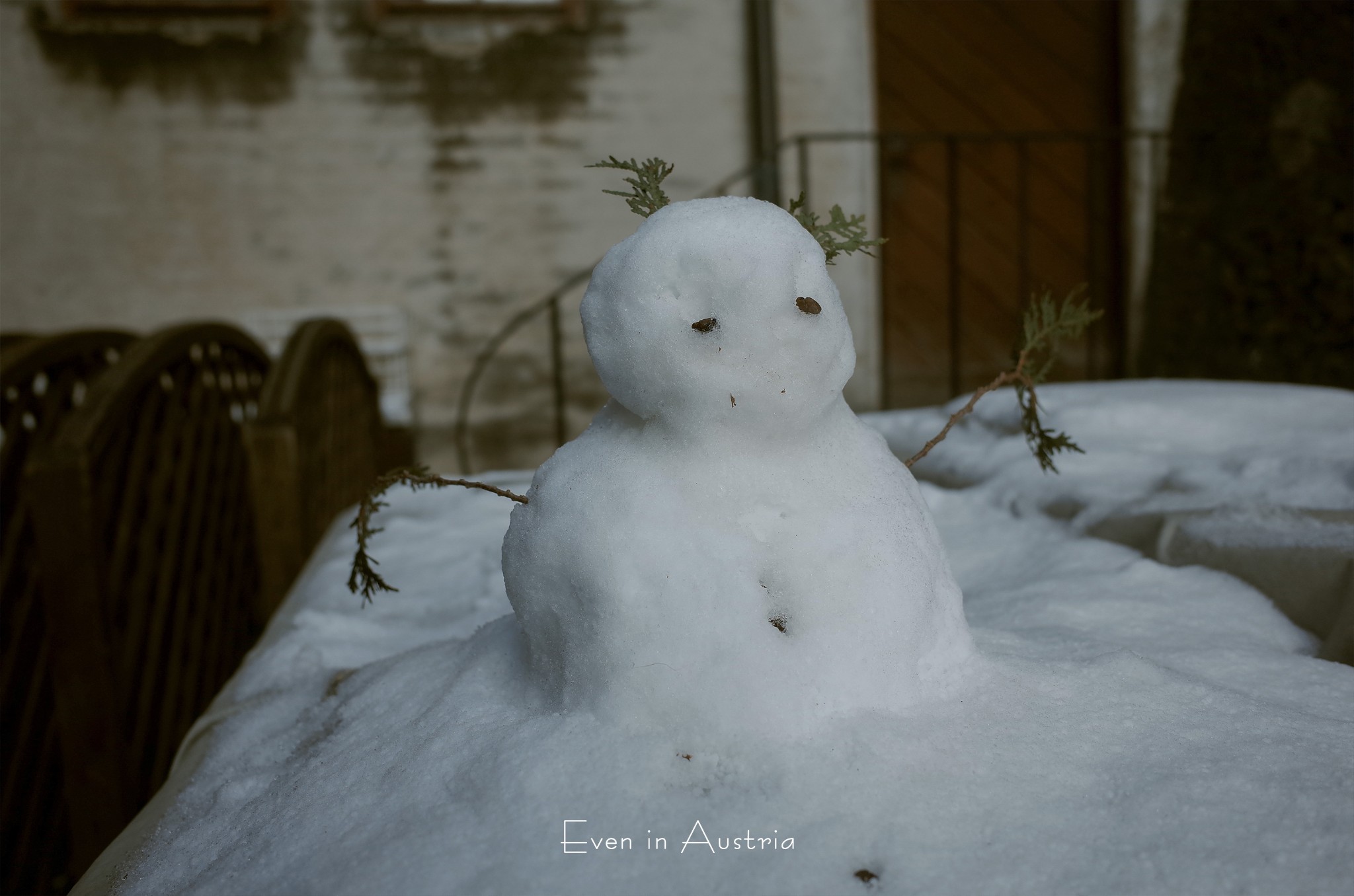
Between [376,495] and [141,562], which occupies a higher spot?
[376,495]

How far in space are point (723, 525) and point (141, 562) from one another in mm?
1687

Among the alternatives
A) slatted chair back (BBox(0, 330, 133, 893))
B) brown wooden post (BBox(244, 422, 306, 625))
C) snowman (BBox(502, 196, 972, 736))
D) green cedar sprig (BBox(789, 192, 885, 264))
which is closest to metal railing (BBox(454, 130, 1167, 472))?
brown wooden post (BBox(244, 422, 306, 625))

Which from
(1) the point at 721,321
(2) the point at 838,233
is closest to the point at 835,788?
(1) the point at 721,321

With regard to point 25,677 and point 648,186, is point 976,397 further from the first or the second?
point 25,677

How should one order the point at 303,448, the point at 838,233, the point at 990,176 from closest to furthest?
the point at 838,233 < the point at 303,448 < the point at 990,176

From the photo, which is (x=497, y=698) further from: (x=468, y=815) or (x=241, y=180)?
(x=241, y=180)

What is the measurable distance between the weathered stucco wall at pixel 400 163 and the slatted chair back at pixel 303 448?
4.16ft

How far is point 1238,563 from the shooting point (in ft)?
4.47

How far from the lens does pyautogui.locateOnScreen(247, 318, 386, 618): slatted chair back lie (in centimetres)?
222

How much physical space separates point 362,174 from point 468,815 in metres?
4.26

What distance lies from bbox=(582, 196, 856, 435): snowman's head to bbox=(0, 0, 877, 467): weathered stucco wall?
11.7ft

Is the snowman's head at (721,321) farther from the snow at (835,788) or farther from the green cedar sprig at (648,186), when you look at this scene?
the snow at (835,788)

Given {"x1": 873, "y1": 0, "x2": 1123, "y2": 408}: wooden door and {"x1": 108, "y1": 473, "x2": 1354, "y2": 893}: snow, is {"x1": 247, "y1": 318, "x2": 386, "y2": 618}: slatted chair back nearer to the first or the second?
{"x1": 108, "y1": 473, "x2": 1354, "y2": 893}: snow

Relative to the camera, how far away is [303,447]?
2367mm
